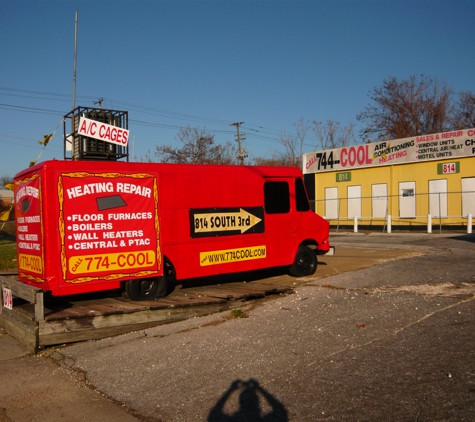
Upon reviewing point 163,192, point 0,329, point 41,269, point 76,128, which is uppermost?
point 76,128

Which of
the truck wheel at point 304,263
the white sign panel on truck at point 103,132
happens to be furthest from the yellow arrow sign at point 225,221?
the white sign panel on truck at point 103,132

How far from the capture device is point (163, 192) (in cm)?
986

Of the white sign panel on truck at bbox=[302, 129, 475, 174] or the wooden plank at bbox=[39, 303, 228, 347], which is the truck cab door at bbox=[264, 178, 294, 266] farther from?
the white sign panel on truck at bbox=[302, 129, 475, 174]

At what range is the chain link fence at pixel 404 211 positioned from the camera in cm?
2714

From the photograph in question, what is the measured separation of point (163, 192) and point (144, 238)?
957 mm

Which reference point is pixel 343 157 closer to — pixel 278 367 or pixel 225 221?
pixel 225 221

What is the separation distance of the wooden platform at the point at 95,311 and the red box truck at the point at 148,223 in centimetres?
41

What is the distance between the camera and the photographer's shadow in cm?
494

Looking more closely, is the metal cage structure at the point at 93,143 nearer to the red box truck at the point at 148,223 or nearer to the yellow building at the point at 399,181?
the red box truck at the point at 148,223

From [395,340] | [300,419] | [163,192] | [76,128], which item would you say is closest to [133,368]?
[300,419]

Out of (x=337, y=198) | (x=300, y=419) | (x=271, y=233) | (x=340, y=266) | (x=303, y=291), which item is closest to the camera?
(x=300, y=419)

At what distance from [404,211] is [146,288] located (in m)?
23.0

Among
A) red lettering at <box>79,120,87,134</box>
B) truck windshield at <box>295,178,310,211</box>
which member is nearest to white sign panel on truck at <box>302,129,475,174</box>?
truck windshield at <box>295,178,310,211</box>

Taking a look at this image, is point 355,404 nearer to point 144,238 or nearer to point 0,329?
point 144,238
